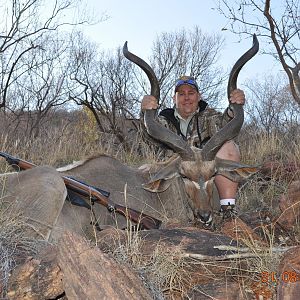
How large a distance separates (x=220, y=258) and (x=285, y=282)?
1.63 feet

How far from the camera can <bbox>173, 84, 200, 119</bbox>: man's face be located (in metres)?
6.11

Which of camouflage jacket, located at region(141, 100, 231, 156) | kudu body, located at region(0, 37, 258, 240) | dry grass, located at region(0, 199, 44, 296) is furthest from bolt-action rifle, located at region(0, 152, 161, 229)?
camouflage jacket, located at region(141, 100, 231, 156)

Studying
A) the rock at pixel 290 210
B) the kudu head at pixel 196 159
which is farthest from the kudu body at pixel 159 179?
the rock at pixel 290 210

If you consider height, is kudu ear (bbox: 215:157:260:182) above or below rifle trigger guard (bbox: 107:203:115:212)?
above

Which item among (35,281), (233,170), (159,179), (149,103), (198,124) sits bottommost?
(35,281)

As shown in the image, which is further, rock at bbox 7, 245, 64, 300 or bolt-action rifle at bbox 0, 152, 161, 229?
bolt-action rifle at bbox 0, 152, 161, 229

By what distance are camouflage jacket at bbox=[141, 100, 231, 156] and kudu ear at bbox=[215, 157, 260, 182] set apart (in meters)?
0.81

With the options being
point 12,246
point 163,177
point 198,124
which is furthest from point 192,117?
point 12,246

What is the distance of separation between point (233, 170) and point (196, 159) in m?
0.44

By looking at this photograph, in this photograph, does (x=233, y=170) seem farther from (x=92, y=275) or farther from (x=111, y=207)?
(x=92, y=275)

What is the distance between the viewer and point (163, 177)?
5.07 metres

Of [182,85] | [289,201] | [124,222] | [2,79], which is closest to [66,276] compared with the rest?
[289,201]

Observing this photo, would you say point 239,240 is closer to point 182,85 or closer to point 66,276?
point 66,276

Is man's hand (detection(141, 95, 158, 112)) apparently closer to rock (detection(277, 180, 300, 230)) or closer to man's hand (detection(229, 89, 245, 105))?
man's hand (detection(229, 89, 245, 105))
